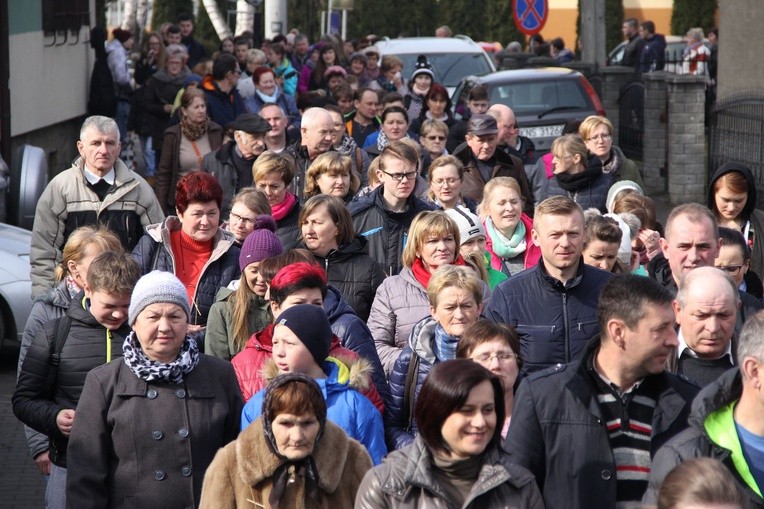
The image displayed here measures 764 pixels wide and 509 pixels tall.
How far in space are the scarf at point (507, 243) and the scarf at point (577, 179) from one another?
2.09 metres

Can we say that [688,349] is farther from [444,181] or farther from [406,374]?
[444,181]

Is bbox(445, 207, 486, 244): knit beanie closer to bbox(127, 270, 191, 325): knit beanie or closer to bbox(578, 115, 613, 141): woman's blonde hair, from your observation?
bbox(127, 270, 191, 325): knit beanie

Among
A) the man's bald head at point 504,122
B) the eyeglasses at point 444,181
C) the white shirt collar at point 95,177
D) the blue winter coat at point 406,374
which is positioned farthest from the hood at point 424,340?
the man's bald head at point 504,122

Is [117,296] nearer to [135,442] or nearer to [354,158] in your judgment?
[135,442]

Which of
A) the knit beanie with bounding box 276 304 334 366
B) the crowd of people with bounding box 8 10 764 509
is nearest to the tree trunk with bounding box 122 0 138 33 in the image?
the crowd of people with bounding box 8 10 764 509

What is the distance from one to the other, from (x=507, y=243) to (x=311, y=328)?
3469 millimetres

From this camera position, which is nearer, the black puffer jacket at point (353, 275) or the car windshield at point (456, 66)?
the black puffer jacket at point (353, 275)

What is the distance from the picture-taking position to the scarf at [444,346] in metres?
6.31

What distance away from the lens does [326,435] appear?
503cm

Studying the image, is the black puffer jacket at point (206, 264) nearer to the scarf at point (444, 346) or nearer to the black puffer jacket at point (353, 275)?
the black puffer jacket at point (353, 275)

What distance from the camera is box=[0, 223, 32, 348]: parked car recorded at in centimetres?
1125

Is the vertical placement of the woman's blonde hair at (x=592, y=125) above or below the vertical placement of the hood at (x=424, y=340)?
above

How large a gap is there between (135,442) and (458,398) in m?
1.57

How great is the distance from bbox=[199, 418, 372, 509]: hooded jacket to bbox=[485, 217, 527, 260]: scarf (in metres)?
3.94
